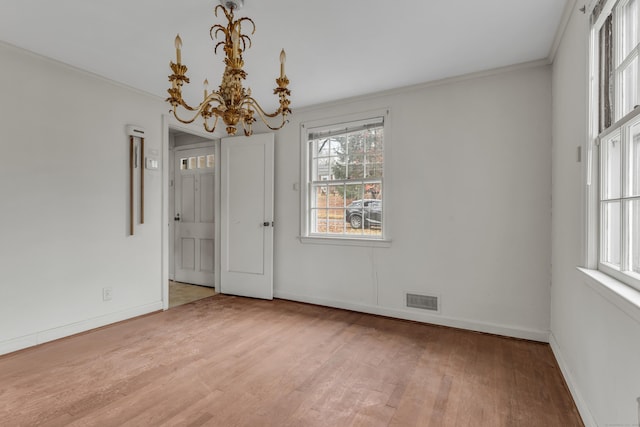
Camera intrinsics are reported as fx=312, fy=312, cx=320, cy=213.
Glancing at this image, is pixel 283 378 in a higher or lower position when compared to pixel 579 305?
lower

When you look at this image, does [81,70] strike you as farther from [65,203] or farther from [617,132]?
[617,132]

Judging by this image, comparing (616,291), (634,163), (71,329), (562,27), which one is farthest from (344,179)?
(71,329)

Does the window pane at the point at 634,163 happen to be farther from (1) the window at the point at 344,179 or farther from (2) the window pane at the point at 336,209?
(2) the window pane at the point at 336,209

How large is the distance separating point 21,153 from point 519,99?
4.37 metres

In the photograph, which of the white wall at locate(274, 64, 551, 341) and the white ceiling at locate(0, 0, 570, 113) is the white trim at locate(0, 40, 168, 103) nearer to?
the white ceiling at locate(0, 0, 570, 113)

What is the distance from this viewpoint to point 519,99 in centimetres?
288

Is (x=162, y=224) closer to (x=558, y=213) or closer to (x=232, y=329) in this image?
(x=232, y=329)

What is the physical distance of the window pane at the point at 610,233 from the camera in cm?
158

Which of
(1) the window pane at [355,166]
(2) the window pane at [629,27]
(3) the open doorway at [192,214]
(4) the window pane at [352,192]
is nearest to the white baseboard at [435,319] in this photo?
(4) the window pane at [352,192]

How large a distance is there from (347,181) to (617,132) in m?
2.53

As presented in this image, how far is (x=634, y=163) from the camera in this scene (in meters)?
1.39

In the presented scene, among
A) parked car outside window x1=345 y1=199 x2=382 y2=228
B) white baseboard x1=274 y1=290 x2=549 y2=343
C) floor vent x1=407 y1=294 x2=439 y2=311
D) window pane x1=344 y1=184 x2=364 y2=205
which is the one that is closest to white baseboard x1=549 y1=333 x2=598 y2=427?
white baseboard x1=274 y1=290 x2=549 y2=343

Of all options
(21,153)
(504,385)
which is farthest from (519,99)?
(21,153)

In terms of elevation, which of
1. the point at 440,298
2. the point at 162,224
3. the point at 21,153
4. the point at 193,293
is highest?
the point at 21,153
